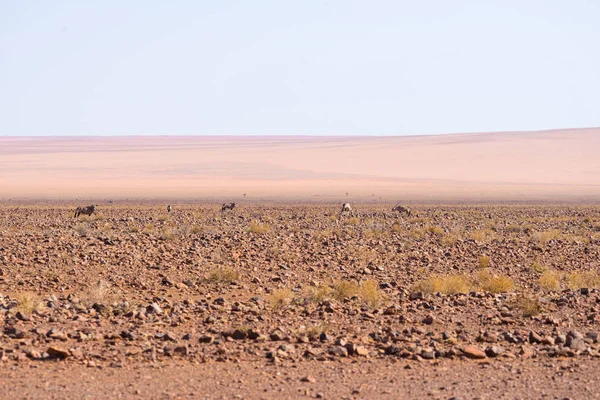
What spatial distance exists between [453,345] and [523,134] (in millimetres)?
170722

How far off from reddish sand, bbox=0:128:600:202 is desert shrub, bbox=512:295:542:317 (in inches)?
2366

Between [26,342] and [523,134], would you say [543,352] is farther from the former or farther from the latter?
[523,134]

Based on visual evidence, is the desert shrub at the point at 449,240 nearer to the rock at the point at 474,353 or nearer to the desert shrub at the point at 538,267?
the desert shrub at the point at 538,267

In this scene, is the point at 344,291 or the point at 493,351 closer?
the point at 493,351

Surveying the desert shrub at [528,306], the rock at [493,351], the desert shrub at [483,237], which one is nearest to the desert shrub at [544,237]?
the desert shrub at [483,237]

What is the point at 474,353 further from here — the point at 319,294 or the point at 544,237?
the point at 544,237

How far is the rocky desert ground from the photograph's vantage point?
9.24 meters

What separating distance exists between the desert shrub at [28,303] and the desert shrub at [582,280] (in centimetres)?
909

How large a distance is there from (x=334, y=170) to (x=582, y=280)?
114033 mm

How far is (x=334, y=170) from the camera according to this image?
131m

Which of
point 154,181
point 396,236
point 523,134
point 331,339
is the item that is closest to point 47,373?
point 331,339

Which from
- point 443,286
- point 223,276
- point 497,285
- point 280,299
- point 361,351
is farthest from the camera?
point 223,276

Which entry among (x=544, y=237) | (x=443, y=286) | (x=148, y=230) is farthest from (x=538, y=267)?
(x=148, y=230)

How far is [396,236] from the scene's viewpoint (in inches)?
1042
